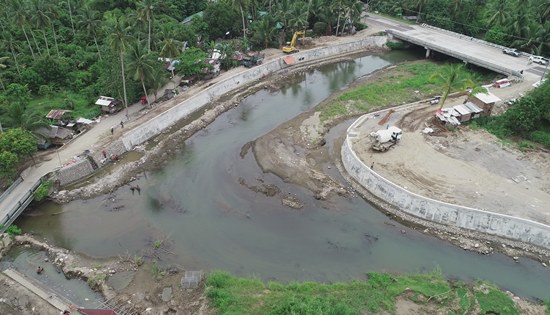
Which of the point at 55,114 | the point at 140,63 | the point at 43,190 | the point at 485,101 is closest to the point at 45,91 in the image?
the point at 55,114

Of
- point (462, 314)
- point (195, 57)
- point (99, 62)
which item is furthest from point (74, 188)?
point (462, 314)

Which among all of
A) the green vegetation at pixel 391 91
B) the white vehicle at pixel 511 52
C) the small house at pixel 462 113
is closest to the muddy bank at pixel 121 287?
the green vegetation at pixel 391 91

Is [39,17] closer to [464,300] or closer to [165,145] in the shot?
[165,145]

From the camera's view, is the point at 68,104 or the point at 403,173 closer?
the point at 403,173

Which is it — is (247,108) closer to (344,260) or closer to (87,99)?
(87,99)

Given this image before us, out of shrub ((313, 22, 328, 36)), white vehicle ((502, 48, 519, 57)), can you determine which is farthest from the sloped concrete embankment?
white vehicle ((502, 48, 519, 57))

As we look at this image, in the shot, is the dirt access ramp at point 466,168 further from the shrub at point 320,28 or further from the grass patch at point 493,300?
the shrub at point 320,28

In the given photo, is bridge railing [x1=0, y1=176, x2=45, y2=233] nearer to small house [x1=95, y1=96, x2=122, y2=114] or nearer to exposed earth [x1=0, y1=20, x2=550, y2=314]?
exposed earth [x1=0, y1=20, x2=550, y2=314]

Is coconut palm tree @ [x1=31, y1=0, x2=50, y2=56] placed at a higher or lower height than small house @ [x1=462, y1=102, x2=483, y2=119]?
higher
